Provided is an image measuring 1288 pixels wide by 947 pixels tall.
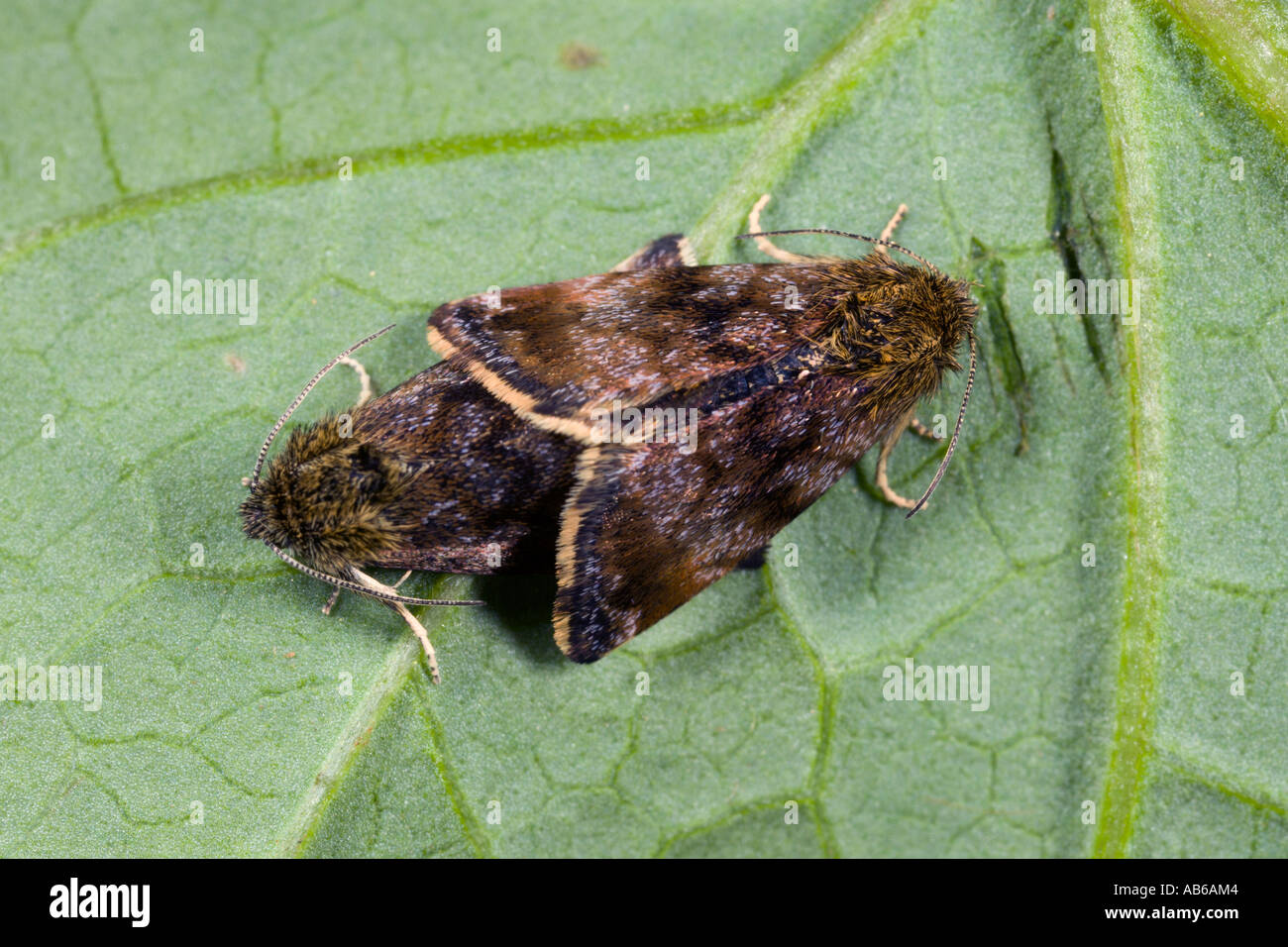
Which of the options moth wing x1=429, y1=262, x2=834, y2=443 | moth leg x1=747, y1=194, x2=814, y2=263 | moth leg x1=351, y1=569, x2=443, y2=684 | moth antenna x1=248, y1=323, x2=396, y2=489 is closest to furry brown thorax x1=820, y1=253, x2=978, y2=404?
moth wing x1=429, y1=262, x2=834, y2=443

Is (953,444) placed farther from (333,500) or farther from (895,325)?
(333,500)

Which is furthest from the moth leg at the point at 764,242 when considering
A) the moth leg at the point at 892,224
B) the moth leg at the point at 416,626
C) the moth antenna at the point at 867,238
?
the moth leg at the point at 416,626

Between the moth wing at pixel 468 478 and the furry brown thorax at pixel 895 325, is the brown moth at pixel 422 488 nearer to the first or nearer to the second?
the moth wing at pixel 468 478

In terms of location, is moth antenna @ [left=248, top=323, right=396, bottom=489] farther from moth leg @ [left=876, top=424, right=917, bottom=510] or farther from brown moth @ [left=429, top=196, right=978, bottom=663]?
moth leg @ [left=876, top=424, right=917, bottom=510]

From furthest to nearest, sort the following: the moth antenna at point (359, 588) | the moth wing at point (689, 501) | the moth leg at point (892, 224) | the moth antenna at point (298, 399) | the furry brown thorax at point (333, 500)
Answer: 1. the moth leg at point (892, 224)
2. the moth antenna at point (298, 399)
3. the moth antenna at point (359, 588)
4. the furry brown thorax at point (333, 500)
5. the moth wing at point (689, 501)

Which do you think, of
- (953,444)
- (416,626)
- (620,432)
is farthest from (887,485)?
(416,626)

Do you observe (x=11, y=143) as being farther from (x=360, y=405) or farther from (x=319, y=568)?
(x=319, y=568)

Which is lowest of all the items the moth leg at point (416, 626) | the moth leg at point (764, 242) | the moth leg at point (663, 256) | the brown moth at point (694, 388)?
the moth leg at point (416, 626)
